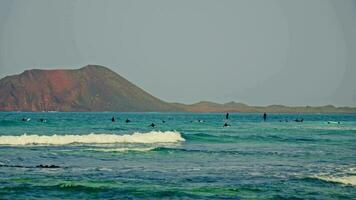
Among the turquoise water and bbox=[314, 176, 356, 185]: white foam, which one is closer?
the turquoise water

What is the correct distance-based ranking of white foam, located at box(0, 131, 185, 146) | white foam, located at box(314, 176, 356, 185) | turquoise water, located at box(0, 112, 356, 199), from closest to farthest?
turquoise water, located at box(0, 112, 356, 199), white foam, located at box(314, 176, 356, 185), white foam, located at box(0, 131, 185, 146)

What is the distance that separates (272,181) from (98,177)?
6.66 m

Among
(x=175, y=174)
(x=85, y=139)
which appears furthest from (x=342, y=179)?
(x=85, y=139)

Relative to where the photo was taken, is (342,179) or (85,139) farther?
(85,139)

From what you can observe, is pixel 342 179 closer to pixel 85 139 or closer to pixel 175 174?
pixel 175 174

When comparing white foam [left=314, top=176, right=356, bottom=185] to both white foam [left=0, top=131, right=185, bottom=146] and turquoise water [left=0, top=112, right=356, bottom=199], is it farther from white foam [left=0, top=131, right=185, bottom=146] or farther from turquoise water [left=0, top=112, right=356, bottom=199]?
white foam [left=0, top=131, right=185, bottom=146]

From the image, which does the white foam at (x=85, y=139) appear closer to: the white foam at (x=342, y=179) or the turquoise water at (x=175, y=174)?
the turquoise water at (x=175, y=174)

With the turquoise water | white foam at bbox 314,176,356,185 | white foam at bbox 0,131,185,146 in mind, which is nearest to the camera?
the turquoise water

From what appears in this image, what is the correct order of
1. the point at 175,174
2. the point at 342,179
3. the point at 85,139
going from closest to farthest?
1. the point at 342,179
2. the point at 175,174
3. the point at 85,139

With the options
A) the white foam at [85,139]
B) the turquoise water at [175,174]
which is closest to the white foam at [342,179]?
the turquoise water at [175,174]

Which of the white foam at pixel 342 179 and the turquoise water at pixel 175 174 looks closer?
the turquoise water at pixel 175 174

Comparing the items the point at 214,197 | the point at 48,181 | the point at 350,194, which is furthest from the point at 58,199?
the point at 350,194

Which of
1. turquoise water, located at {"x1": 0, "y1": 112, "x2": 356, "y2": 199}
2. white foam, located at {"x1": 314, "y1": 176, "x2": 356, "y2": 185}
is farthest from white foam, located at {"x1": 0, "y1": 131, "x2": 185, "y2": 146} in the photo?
white foam, located at {"x1": 314, "y1": 176, "x2": 356, "y2": 185}

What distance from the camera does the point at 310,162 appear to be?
3164 centimetres
